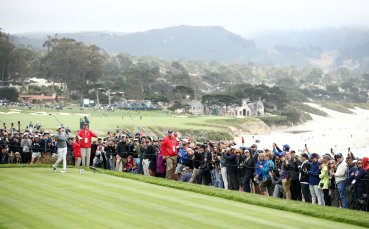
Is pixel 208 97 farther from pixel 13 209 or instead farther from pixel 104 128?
pixel 13 209

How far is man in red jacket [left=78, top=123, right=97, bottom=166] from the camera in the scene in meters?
26.4

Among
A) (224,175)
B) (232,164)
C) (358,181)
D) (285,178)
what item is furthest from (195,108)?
(358,181)

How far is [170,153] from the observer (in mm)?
24141

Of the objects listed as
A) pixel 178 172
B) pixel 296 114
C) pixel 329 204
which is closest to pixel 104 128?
pixel 178 172

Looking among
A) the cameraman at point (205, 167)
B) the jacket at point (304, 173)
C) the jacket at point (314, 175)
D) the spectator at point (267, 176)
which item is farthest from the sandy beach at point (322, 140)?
the jacket at point (314, 175)

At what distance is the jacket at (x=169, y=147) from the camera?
79.3ft

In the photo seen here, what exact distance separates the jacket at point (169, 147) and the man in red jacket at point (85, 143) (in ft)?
12.1

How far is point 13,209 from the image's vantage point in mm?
14422

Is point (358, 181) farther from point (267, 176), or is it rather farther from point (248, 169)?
point (248, 169)

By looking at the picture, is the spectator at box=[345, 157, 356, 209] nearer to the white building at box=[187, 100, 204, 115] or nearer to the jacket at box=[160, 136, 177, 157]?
the jacket at box=[160, 136, 177, 157]

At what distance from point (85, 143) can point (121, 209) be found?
39.4 feet

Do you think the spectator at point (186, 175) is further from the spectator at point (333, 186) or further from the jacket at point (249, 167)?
the spectator at point (333, 186)

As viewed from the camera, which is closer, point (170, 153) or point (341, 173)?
point (341, 173)

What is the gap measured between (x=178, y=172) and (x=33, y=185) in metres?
6.72
